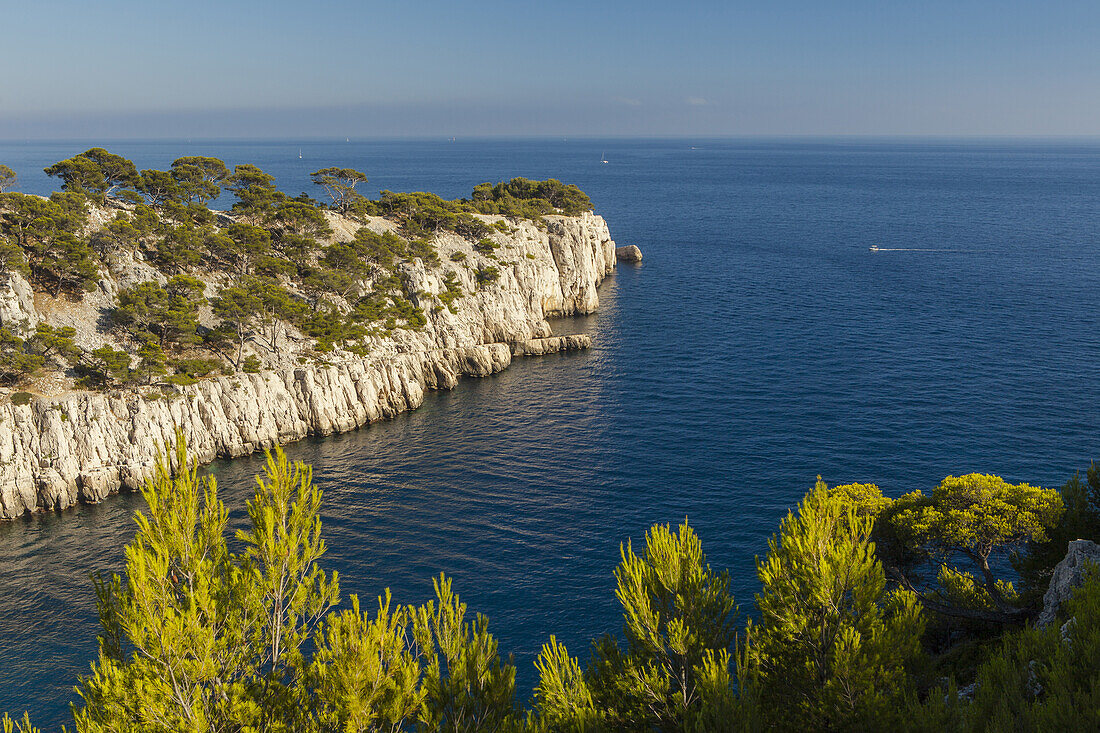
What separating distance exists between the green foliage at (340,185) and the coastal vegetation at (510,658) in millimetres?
91624

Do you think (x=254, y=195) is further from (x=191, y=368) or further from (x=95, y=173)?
(x=191, y=368)

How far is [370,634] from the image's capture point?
685 inches

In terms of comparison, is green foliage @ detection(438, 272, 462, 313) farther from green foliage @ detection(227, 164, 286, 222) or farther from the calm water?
green foliage @ detection(227, 164, 286, 222)

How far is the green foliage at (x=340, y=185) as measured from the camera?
10431 centimetres

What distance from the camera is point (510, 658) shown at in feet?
67.3

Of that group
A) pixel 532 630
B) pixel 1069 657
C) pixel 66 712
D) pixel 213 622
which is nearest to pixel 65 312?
pixel 66 712

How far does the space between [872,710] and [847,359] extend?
71242mm

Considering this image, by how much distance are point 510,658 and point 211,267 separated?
238 ft

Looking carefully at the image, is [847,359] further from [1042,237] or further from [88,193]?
[1042,237]

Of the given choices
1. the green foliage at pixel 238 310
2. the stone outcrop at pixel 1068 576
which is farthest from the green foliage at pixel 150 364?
the stone outcrop at pixel 1068 576

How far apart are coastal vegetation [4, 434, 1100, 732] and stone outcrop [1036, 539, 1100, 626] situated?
77 cm

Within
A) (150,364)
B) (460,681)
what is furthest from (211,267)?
(460,681)

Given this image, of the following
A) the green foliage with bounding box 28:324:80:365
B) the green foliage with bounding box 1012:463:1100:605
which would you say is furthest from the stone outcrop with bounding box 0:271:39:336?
the green foliage with bounding box 1012:463:1100:605

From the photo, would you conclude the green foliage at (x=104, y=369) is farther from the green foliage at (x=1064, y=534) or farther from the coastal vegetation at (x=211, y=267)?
the green foliage at (x=1064, y=534)
